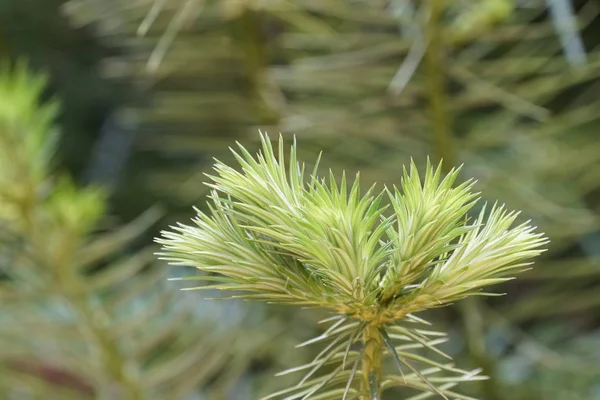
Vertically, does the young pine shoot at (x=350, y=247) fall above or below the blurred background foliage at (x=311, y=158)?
below

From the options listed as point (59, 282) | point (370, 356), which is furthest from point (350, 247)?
point (59, 282)

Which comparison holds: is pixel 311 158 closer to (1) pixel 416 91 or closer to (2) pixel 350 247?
(1) pixel 416 91

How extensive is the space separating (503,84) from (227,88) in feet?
0.50

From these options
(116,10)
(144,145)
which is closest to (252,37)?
(116,10)

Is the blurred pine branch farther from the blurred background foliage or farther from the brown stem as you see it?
the brown stem

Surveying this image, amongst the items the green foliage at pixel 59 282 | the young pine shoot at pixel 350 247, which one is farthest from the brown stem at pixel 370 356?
the green foliage at pixel 59 282

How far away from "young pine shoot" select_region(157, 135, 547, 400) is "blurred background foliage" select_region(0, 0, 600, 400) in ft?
0.25

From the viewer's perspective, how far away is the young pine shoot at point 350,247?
0.26 feet

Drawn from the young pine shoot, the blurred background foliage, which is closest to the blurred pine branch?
the blurred background foliage

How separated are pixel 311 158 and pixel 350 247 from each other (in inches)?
8.4

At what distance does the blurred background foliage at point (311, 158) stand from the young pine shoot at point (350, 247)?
0.08 metres

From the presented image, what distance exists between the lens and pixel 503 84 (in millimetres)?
280

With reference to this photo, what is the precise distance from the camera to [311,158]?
292 mm

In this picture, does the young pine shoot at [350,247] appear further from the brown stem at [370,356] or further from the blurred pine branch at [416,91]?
the blurred pine branch at [416,91]
